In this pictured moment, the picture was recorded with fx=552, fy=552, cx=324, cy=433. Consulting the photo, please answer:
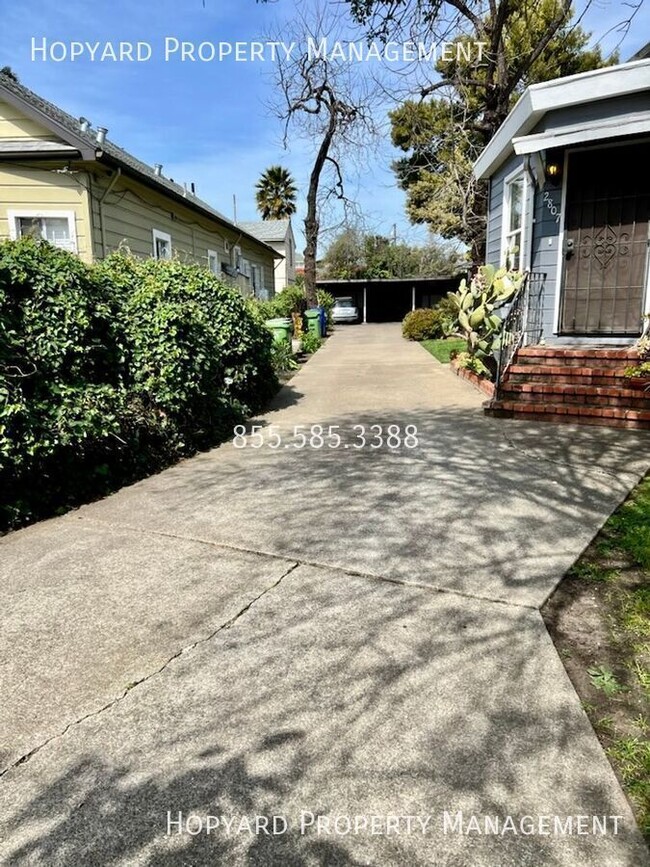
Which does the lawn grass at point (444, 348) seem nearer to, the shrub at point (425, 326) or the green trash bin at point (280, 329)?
the shrub at point (425, 326)

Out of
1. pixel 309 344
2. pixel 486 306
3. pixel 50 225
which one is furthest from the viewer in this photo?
pixel 309 344

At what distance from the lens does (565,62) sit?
1797 centimetres

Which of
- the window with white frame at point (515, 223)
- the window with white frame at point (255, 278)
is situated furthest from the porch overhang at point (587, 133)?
the window with white frame at point (255, 278)

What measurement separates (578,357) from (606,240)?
1.81m

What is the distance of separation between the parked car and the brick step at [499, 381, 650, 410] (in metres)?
25.6

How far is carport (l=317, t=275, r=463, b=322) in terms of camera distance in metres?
35.2

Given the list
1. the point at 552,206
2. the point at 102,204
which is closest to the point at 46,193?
the point at 102,204

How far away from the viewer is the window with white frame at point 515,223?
316 inches

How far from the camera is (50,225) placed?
9.15m

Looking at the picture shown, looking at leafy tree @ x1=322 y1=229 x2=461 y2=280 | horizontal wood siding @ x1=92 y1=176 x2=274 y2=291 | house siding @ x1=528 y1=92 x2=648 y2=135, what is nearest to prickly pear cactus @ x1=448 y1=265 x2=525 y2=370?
house siding @ x1=528 y1=92 x2=648 y2=135

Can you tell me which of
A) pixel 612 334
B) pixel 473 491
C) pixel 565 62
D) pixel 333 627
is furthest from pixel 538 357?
pixel 565 62

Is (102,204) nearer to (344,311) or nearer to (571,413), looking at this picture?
(571,413)

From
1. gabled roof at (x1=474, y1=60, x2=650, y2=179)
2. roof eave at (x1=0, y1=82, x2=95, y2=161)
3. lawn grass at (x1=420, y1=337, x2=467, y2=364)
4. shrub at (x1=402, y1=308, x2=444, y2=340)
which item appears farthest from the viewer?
shrub at (x1=402, y1=308, x2=444, y2=340)

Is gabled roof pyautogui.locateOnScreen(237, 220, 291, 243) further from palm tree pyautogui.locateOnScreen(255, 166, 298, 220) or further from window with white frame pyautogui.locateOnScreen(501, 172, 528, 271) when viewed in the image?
window with white frame pyautogui.locateOnScreen(501, 172, 528, 271)
